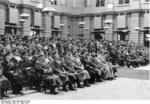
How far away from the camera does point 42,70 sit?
1060cm

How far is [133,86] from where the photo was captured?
12805 millimetres

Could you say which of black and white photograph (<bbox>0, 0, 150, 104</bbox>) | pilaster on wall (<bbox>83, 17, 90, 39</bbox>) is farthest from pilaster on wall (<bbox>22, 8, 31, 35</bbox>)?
pilaster on wall (<bbox>83, 17, 90, 39</bbox>)

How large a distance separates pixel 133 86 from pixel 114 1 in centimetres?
2164

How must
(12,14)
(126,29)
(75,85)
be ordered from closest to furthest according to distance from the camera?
(75,85) → (12,14) → (126,29)

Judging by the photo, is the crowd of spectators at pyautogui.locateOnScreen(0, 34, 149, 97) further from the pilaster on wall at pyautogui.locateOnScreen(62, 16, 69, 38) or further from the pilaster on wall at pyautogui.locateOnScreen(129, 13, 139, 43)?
the pilaster on wall at pyautogui.locateOnScreen(62, 16, 69, 38)

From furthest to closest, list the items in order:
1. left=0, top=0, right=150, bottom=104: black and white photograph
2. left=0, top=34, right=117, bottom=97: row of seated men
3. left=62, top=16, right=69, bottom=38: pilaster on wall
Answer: left=62, top=16, right=69, bottom=38: pilaster on wall, left=0, top=0, right=150, bottom=104: black and white photograph, left=0, top=34, right=117, bottom=97: row of seated men

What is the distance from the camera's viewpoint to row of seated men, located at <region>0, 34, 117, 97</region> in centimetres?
983

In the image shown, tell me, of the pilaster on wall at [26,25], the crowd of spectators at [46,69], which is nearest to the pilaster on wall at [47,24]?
the pilaster on wall at [26,25]

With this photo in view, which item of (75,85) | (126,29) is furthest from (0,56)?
(126,29)

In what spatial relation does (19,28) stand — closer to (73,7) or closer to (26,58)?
(73,7)

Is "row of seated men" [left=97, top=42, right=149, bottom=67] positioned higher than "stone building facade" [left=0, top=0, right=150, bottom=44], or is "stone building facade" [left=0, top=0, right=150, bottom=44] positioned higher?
"stone building facade" [left=0, top=0, right=150, bottom=44]

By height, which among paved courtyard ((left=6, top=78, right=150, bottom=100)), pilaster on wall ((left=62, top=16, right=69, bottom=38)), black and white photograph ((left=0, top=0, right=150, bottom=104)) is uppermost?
pilaster on wall ((left=62, top=16, right=69, bottom=38))

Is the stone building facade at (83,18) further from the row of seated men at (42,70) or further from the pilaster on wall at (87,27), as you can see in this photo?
the row of seated men at (42,70)

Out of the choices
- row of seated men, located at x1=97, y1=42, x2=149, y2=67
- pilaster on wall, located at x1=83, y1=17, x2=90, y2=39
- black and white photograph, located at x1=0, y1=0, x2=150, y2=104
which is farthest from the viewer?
pilaster on wall, located at x1=83, y1=17, x2=90, y2=39
